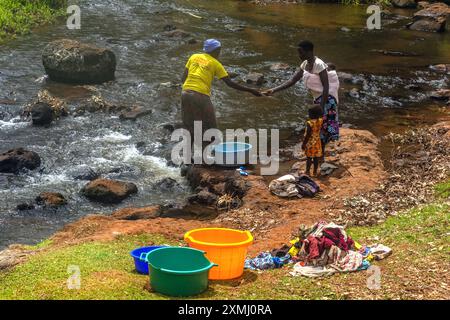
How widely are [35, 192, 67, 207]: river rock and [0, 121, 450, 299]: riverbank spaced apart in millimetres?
1274

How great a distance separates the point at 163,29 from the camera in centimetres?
2309

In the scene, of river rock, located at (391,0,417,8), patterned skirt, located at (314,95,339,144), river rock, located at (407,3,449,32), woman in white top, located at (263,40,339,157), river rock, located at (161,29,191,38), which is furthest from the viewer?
river rock, located at (391,0,417,8)

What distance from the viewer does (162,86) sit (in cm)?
1730

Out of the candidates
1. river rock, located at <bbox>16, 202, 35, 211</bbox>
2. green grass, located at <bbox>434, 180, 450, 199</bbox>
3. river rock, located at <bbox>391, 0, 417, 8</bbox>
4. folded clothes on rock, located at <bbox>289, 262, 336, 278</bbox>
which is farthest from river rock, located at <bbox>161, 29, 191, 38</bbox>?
folded clothes on rock, located at <bbox>289, 262, 336, 278</bbox>

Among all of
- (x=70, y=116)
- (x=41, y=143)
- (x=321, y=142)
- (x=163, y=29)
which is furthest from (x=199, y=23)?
(x=321, y=142)

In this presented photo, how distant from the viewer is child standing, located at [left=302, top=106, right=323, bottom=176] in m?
10.4

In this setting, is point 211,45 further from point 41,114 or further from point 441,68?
point 441,68

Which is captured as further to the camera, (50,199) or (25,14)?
(25,14)

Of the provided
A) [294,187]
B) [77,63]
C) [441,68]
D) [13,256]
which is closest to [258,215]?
[294,187]

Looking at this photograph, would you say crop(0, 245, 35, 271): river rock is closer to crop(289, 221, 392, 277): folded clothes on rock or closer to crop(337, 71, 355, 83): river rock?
crop(289, 221, 392, 277): folded clothes on rock

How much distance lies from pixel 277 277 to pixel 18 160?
7006 millimetres

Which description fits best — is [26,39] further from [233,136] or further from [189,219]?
[189,219]

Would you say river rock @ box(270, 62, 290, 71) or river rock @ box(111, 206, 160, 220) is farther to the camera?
river rock @ box(270, 62, 290, 71)

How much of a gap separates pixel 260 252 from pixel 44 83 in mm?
10787
